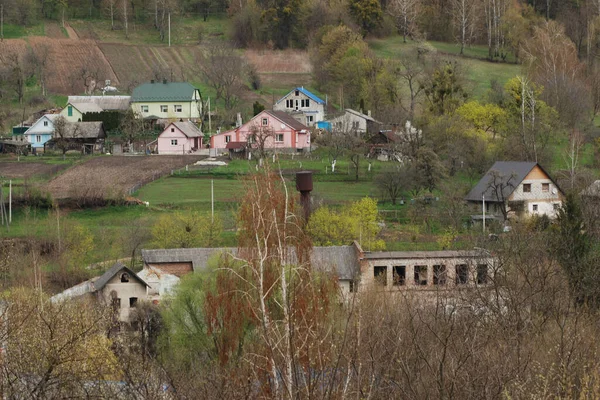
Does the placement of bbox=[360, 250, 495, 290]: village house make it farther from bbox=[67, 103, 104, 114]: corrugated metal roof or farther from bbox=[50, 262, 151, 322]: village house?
bbox=[67, 103, 104, 114]: corrugated metal roof

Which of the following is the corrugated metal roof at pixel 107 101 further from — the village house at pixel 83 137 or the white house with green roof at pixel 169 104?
the village house at pixel 83 137

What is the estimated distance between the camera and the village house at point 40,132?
49531 millimetres

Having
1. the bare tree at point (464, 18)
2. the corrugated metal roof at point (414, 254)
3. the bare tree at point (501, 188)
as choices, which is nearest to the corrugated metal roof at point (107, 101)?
the bare tree at point (464, 18)

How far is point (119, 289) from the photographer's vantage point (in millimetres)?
25969

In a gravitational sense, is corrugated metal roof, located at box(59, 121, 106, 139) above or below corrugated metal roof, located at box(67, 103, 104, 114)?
below

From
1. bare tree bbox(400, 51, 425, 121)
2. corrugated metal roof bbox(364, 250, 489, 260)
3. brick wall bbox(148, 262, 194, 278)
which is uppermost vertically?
bare tree bbox(400, 51, 425, 121)

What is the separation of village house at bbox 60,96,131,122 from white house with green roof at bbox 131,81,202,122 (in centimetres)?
64

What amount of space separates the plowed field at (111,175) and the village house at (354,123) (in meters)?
7.15

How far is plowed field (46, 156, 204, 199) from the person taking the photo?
36.0 meters

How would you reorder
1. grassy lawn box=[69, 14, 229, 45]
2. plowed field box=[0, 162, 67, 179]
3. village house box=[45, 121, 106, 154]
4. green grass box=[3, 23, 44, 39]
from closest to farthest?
plowed field box=[0, 162, 67, 179], village house box=[45, 121, 106, 154], green grass box=[3, 23, 44, 39], grassy lawn box=[69, 14, 229, 45]

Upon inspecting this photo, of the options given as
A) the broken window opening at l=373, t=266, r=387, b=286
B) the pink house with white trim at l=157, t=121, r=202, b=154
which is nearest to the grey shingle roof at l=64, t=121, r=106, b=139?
the pink house with white trim at l=157, t=121, r=202, b=154

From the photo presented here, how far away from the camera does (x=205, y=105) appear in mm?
55219

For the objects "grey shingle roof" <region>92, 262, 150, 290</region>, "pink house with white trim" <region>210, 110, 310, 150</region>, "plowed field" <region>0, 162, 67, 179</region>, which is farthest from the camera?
"pink house with white trim" <region>210, 110, 310, 150</region>

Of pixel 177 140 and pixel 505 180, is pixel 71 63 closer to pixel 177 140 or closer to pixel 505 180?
pixel 177 140
